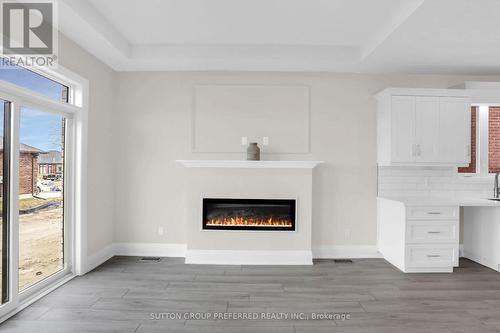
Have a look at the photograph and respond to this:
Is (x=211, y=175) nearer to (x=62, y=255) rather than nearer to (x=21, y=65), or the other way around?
(x=62, y=255)

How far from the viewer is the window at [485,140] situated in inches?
180

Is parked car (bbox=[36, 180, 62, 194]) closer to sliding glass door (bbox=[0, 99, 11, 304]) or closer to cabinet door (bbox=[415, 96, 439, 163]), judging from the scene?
sliding glass door (bbox=[0, 99, 11, 304])

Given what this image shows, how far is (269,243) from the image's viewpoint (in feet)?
13.9

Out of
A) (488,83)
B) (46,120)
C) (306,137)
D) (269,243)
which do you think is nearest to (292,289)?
(269,243)

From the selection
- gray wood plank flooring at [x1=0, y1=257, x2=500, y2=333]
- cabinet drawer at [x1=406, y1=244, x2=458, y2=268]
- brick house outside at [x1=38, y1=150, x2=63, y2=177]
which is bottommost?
gray wood plank flooring at [x1=0, y1=257, x2=500, y2=333]

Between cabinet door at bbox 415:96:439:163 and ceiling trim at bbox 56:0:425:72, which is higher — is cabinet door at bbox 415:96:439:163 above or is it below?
below

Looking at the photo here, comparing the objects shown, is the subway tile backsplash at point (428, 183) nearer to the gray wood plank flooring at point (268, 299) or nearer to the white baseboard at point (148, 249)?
the gray wood plank flooring at point (268, 299)

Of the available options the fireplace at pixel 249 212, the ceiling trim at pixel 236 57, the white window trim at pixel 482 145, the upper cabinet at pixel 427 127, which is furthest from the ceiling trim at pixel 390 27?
the fireplace at pixel 249 212

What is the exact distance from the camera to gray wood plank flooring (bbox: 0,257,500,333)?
8.44 ft

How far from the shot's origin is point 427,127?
4.16m

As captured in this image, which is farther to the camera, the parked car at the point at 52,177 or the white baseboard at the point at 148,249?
the white baseboard at the point at 148,249

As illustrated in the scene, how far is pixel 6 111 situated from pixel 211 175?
226 cm

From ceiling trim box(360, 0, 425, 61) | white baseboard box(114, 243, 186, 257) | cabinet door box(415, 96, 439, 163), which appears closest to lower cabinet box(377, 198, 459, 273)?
cabinet door box(415, 96, 439, 163)

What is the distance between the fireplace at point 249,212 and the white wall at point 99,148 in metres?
1.33
